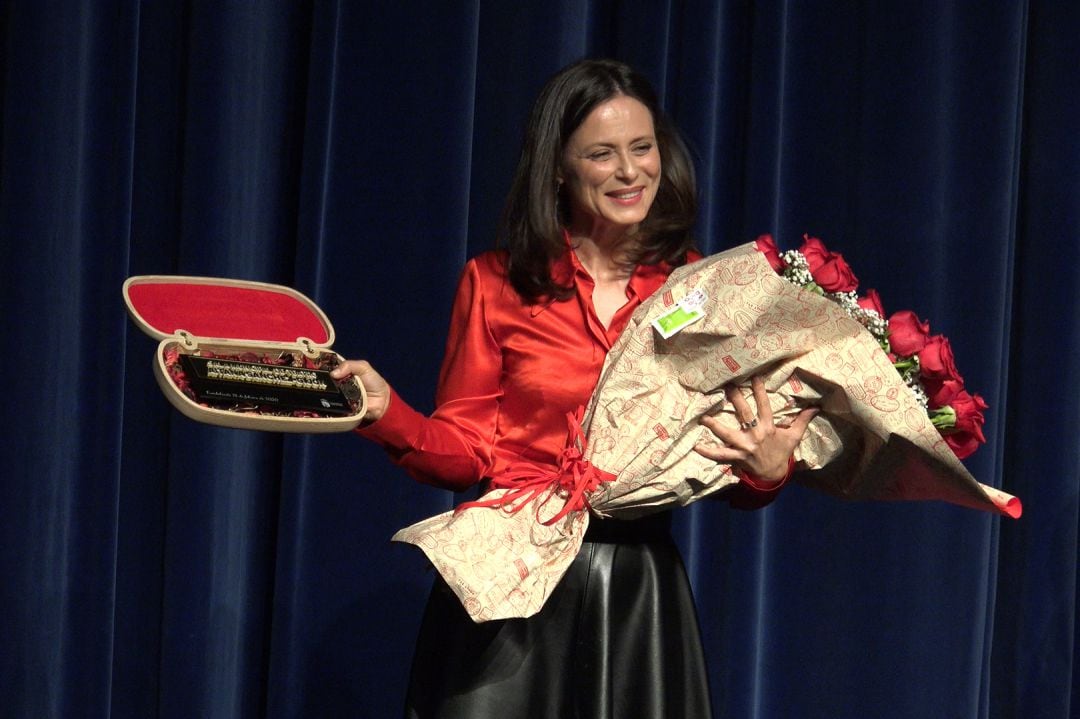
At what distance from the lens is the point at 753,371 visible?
1.56 metres

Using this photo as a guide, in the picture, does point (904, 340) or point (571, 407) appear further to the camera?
point (571, 407)

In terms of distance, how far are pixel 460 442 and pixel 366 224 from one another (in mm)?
908

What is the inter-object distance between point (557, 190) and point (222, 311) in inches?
20.5

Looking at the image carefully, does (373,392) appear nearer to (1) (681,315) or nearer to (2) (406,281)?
(1) (681,315)

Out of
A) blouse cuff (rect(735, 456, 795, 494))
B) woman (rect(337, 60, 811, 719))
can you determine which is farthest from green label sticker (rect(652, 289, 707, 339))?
blouse cuff (rect(735, 456, 795, 494))

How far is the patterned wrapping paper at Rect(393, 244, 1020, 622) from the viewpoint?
1512 mm

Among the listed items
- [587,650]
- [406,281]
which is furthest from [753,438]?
[406,281]

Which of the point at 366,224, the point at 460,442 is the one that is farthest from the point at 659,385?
the point at 366,224

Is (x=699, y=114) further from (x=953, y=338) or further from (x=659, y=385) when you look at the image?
(x=659, y=385)

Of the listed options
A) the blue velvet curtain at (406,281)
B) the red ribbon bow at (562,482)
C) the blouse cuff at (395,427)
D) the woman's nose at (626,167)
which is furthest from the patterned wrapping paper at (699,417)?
the blue velvet curtain at (406,281)

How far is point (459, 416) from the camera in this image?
1788 mm

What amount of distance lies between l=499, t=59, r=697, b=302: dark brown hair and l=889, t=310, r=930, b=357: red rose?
0.37 m

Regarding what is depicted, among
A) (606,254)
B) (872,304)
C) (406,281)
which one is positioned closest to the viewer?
(872,304)

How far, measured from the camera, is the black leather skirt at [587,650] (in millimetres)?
1607
